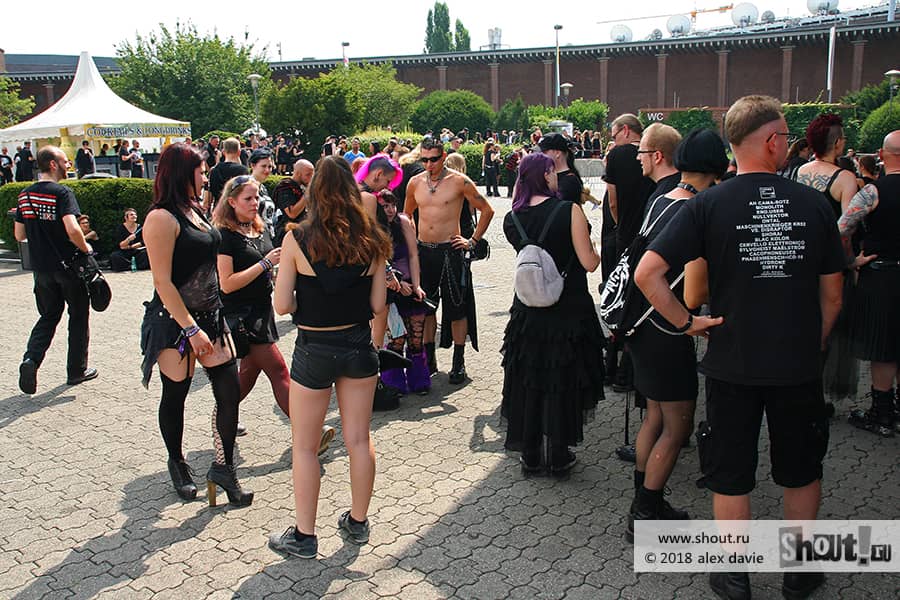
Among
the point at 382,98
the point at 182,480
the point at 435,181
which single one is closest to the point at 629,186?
the point at 435,181

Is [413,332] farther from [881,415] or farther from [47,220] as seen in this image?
[881,415]

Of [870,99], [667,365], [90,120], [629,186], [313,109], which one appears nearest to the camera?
[667,365]

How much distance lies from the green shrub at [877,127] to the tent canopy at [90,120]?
2552cm

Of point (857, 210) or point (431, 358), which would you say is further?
point (431, 358)

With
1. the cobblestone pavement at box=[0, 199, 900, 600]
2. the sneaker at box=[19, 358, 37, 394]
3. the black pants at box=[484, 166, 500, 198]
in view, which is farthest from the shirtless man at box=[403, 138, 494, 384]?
the black pants at box=[484, 166, 500, 198]

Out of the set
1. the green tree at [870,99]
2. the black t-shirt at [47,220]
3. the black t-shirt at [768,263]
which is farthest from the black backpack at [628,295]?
the green tree at [870,99]

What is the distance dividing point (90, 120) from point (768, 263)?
2219cm

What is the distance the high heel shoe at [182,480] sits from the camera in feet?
14.8

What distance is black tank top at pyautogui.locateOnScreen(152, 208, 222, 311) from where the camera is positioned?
13.9 feet

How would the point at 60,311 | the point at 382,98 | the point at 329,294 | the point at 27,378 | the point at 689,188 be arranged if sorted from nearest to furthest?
the point at 329,294 → the point at 689,188 → the point at 27,378 → the point at 60,311 → the point at 382,98

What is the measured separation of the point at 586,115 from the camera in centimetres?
4484

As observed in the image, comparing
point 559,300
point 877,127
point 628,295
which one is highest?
point 877,127

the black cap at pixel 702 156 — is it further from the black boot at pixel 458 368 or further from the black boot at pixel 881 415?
the black boot at pixel 458 368

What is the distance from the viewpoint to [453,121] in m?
45.2
